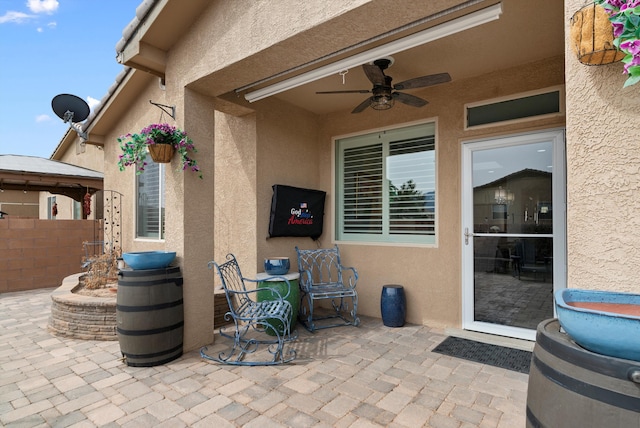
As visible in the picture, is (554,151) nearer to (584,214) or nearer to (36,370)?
(584,214)

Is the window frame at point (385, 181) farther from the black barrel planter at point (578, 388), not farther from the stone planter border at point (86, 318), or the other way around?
the black barrel planter at point (578, 388)

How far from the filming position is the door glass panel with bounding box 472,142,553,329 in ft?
11.9

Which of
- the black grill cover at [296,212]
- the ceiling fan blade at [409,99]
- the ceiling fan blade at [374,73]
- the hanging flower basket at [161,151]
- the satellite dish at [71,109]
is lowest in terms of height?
the black grill cover at [296,212]

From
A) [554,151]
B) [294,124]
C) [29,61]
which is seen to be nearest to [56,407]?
[294,124]

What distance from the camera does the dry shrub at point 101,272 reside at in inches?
197

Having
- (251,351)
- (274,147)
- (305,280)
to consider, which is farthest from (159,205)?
(251,351)

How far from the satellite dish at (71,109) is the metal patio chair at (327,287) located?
212 inches

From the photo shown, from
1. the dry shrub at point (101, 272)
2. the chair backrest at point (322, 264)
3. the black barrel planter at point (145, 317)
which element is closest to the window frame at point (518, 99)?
the chair backrest at point (322, 264)

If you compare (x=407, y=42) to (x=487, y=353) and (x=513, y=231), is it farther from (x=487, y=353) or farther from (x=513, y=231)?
(x=487, y=353)

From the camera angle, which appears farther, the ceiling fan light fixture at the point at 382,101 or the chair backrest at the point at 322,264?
the chair backrest at the point at 322,264

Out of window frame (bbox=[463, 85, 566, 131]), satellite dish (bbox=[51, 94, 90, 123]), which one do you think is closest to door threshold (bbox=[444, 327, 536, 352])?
window frame (bbox=[463, 85, 566, 131])

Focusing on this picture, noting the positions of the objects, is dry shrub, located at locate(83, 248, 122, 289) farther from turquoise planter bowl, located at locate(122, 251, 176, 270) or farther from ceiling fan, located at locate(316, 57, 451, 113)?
ceiling fan, located at locate(316, 57, 451, 113)

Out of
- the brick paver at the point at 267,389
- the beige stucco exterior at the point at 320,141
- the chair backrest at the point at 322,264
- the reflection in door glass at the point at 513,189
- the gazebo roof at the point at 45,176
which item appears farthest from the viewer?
the gazebo roof at the point at 45,176

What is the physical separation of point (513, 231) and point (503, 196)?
41 centimetres
